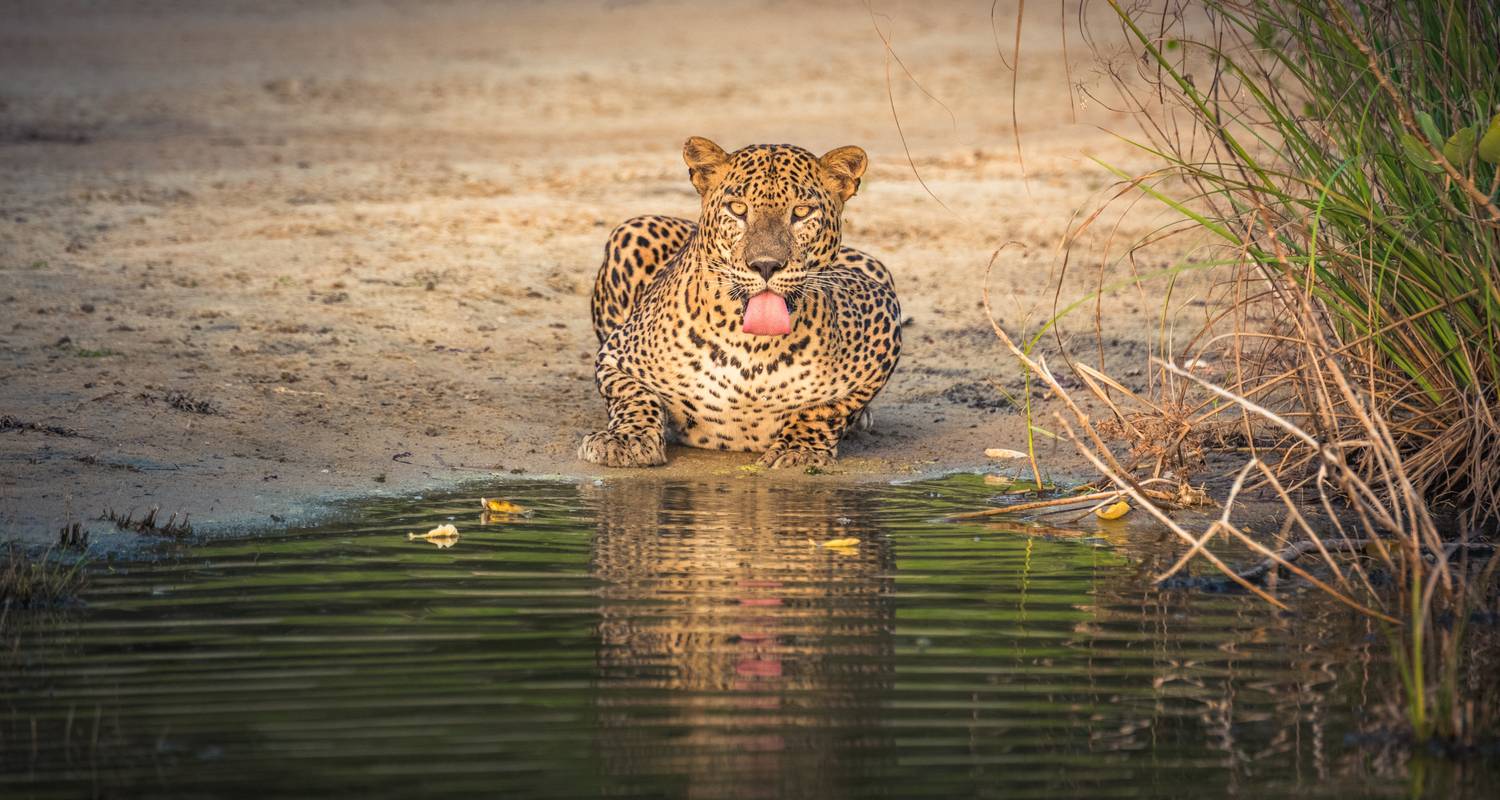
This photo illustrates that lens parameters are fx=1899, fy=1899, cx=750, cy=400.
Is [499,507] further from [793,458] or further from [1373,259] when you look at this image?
[1373,259]

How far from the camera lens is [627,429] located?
28.6 feet

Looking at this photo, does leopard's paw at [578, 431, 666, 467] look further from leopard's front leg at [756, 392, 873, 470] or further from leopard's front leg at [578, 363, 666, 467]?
leopard's front leg at [756, 392, 873, 470]

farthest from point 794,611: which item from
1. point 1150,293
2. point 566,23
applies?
point 566,23

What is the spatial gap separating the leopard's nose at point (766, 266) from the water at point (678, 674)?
1.51m

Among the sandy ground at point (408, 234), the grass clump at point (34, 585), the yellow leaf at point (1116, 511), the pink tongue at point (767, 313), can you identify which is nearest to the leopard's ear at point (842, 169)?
the pink tongue at point (767, 313)

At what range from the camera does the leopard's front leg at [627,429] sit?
28.1 ft

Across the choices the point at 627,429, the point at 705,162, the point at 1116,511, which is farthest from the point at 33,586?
the point at 1116,511

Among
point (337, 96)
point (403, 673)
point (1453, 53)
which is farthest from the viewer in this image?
point (337, 96)

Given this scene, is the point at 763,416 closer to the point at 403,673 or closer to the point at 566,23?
the point at 403,673

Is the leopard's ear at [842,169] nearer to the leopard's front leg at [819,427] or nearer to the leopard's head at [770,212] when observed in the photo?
the leopard's head at [770,212]

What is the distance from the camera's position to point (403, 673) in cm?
498

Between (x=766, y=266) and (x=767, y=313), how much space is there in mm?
259

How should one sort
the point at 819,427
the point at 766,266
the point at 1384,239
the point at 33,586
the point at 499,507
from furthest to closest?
the point at 819,427, the point at 766,266, the point at 499,507, the point at 1384,239, the point at 33,586

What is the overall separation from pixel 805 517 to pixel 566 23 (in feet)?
73.8
